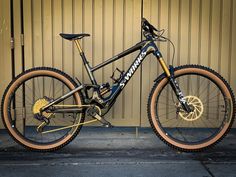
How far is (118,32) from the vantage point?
18.2ft

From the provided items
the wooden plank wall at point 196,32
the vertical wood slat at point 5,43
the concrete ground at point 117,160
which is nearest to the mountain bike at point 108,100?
the concrete ground at point 117,160

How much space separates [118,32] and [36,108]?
1504 mm

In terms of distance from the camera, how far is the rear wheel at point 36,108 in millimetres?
4801

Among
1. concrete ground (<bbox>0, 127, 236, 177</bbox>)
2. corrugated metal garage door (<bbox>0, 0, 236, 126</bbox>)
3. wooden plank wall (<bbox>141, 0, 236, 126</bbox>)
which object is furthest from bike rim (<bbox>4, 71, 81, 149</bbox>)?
wooden plank wall (<bbox>141, 0, 236, 126</bbox>)

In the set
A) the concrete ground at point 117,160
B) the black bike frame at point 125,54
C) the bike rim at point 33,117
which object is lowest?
the concrete ground at point 117,160

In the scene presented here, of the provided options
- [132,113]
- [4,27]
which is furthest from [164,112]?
[4,27]

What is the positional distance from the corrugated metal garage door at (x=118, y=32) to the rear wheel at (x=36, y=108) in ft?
0.90

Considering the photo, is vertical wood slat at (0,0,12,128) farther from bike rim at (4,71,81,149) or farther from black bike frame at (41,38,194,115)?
black bike frame at (41,38,194,115)

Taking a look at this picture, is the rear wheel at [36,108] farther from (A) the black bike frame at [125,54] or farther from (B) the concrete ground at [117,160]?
(A) the black bike frame at [125,54]

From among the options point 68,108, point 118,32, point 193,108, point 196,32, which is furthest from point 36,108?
point 196,32

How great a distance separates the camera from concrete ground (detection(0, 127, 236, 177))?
4.21 metres

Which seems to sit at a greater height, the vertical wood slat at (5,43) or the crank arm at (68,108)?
the vertical wood slat at (5,43)

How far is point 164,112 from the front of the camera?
18.6 feet

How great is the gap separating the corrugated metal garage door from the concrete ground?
32.9 inches
